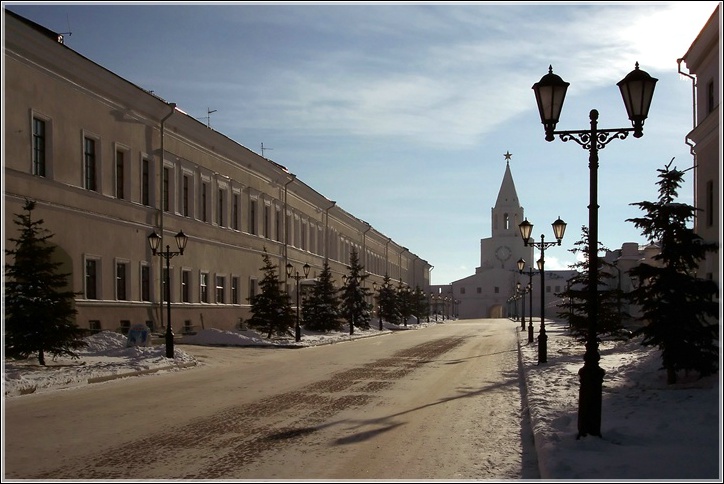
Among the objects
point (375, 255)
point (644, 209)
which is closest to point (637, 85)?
point (644, 209)

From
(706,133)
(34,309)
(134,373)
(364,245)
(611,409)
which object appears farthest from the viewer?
(364,245)

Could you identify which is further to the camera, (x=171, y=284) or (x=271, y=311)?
(x=271, y=311)

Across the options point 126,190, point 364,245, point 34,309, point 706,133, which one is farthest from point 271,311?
A: point 364,245

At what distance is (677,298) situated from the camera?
597 inches

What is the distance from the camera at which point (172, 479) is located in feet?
25.3

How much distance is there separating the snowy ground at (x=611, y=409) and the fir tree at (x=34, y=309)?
57 cm

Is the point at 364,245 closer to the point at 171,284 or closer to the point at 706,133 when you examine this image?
the point at 171,284

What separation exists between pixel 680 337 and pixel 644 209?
257cm

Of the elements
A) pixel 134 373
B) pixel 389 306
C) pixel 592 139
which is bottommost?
pixel 389 306

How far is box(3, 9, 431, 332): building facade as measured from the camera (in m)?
26.0

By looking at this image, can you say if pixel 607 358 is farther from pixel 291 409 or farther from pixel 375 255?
pixel 375 255

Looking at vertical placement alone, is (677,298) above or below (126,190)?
below

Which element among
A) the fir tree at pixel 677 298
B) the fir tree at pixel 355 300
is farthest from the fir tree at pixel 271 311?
the fir tree at pixel 677 298

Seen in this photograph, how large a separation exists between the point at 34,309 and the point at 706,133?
18.2 metres
